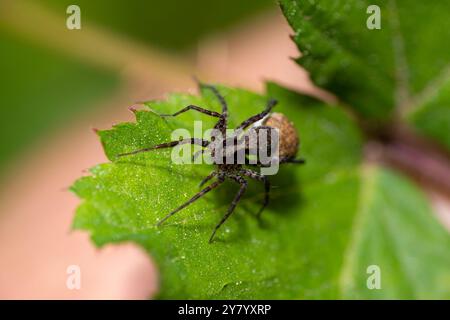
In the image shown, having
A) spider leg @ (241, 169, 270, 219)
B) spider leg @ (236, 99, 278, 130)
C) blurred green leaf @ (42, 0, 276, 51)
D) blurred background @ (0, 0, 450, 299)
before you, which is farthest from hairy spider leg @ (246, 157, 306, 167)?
blurred green leaf @ (42, 0, 276, 51)

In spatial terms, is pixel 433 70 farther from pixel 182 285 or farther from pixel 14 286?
pixel 14 286

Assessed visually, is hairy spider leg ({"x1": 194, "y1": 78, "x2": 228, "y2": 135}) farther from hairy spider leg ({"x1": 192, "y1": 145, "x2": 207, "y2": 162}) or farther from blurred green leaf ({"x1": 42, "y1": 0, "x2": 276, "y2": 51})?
blurred green leaf ({"x1": 42, "y1": 0, "x2": 276, "y2": 51})

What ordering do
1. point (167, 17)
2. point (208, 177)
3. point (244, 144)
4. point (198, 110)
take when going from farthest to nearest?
1. point (167, 17)
2. point (244, 144)
3. point (198, 110)
4. point (208, 177)

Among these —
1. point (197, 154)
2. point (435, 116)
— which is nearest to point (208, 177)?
point (197, 154)

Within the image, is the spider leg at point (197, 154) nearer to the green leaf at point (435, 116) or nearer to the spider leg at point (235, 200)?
the spider leg at point (235, 200)

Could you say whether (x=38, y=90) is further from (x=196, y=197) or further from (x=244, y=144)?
(x=196, y=197)
